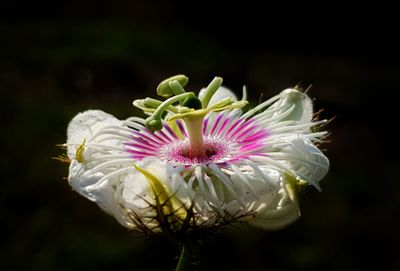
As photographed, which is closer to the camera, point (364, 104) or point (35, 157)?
point (35, 157)

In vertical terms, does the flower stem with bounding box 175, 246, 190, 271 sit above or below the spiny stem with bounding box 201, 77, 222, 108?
below

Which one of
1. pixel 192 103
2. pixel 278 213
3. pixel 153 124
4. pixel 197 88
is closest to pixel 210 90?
pixel 192 103

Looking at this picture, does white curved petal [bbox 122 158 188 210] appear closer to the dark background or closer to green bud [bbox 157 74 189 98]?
the dark background

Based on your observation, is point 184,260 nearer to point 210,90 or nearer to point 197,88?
point 210,90

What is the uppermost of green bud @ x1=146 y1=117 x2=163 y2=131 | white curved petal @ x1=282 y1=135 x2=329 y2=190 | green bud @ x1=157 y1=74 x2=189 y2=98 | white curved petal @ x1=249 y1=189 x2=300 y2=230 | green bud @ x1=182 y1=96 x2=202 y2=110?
green bud @ x1=157 y1=74 x2=189 y2=98

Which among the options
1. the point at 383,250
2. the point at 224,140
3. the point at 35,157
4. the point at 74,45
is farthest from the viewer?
the point at 74,45

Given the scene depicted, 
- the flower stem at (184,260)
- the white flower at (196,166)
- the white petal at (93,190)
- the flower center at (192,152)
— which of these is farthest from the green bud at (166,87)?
the flower stem at (184,260)

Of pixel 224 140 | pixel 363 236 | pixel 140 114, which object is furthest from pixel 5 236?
pixel 224 140

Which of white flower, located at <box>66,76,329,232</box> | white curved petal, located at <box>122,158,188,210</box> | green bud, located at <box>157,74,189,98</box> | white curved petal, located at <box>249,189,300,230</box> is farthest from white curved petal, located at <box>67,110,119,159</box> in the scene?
white curved petal, located at <box>249,189,300,230</box>

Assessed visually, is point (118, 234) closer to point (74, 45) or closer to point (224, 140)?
point (224, 140)
